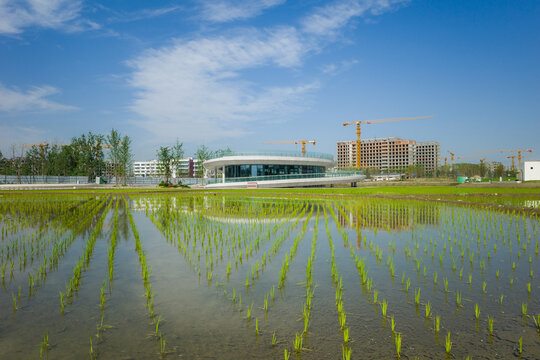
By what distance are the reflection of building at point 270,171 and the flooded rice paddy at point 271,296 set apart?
38.6 meters

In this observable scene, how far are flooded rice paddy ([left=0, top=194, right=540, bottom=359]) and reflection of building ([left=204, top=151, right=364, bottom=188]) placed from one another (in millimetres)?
38577

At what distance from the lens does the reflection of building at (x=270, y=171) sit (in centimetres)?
4922

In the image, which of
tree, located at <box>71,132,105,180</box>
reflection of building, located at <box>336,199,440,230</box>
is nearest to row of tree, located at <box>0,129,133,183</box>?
tree, located at <box>71,132,105,180</box>

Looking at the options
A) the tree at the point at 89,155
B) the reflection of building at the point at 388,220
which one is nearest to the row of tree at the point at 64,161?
the tree at the point at 89,155

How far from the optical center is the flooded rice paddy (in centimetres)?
370

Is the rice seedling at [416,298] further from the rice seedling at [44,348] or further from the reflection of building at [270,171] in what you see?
the reflection of building at [270,171]

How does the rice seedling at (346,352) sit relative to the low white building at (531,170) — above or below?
below

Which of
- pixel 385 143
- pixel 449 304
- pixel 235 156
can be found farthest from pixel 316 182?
pixel 385 143

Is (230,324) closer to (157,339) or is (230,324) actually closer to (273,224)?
(157,339)

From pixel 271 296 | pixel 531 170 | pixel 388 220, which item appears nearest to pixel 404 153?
pixel 531 170

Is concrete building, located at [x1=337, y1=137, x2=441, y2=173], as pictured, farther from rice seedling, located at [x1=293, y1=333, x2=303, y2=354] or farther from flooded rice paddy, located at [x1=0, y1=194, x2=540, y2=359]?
rice seedling, located at [x1=293, y1=333, x2=303, y2=354]

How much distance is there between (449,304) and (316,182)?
151 ft

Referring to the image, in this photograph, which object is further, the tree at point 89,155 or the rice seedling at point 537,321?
the tree at point 89,155

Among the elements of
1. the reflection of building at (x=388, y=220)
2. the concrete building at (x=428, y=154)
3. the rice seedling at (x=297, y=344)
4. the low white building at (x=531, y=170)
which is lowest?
the reflection of building at (x=388, y=220)
